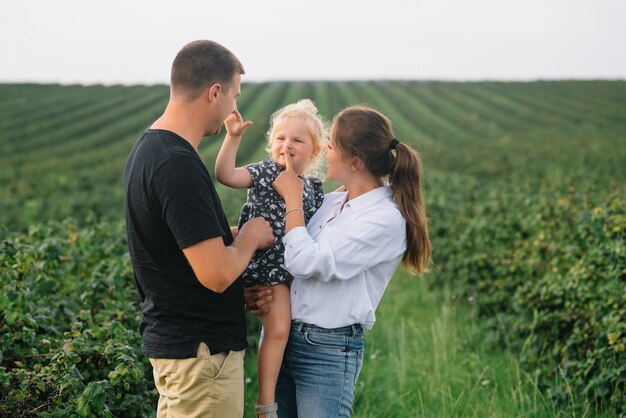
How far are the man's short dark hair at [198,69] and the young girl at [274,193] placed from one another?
38 centimetres

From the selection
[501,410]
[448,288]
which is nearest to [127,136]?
[448,288]

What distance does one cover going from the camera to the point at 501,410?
14.2ft

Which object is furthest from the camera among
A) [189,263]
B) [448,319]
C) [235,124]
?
[448,319]

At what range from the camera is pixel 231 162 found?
9.44 feet

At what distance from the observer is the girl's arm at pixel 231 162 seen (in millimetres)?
2840

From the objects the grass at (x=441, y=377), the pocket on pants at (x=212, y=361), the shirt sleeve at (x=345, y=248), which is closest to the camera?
the pocket on pants at (x=212, y=361)

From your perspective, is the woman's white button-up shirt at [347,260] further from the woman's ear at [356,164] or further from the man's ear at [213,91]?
the man's ear at [213,91]

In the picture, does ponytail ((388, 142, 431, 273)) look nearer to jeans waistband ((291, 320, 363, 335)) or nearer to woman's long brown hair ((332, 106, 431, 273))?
woman's long brown hair ((332, 106, 431, 273))

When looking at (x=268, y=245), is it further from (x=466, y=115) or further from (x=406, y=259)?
(x=466, y=115)

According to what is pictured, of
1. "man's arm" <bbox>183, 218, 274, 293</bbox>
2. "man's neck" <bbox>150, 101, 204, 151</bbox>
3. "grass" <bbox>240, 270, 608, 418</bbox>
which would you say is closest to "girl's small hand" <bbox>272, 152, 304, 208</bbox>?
"man's arm" <bbox>183, 218, 274, 293</bbox>

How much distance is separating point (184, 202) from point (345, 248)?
730 millimetres

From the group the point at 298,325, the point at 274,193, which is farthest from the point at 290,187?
the point at 298,325

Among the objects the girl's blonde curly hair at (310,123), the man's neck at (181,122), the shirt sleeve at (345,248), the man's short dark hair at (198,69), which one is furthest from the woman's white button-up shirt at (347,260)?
the man's short dark hair at (198,69)

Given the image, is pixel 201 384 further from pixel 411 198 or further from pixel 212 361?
pixel 411 198
